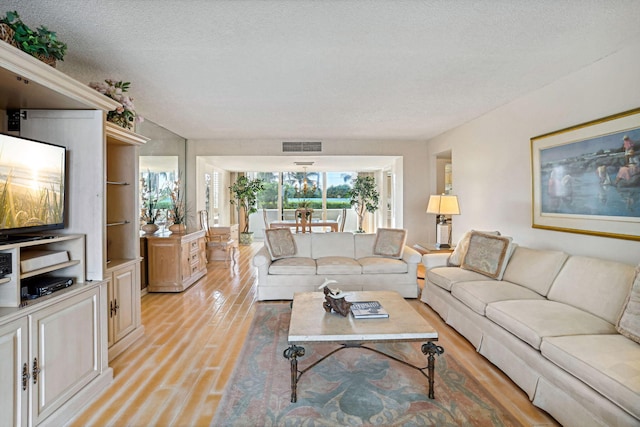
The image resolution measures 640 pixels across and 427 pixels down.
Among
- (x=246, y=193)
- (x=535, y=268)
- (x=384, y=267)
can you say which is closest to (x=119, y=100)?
(x=384, y=267)

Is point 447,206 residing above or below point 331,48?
below

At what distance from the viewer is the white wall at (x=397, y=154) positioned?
643 cm

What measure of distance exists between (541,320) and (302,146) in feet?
16.1

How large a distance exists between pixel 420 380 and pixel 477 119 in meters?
3.77

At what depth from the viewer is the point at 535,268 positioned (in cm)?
309

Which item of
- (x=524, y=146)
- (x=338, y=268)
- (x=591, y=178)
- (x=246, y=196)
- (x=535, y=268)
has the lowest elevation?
(x=338, y=268)

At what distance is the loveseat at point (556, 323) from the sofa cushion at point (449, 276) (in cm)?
1

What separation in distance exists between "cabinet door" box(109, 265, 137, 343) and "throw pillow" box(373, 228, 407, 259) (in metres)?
3.15

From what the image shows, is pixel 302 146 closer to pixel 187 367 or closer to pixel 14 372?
pixel 187 367

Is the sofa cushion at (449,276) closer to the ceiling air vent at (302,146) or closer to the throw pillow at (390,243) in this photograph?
the throw pillow at (390,243)

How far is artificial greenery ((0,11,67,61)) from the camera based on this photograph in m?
1.77

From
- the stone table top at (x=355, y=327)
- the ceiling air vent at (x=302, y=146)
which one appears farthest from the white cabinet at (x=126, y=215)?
the ceiling air vent at (x=302, y=146)

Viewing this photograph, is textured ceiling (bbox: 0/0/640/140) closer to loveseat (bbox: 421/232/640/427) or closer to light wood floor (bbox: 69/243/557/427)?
loveseat (bbox: 421/232/640/427)

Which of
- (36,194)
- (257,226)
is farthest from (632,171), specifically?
(257,226)
